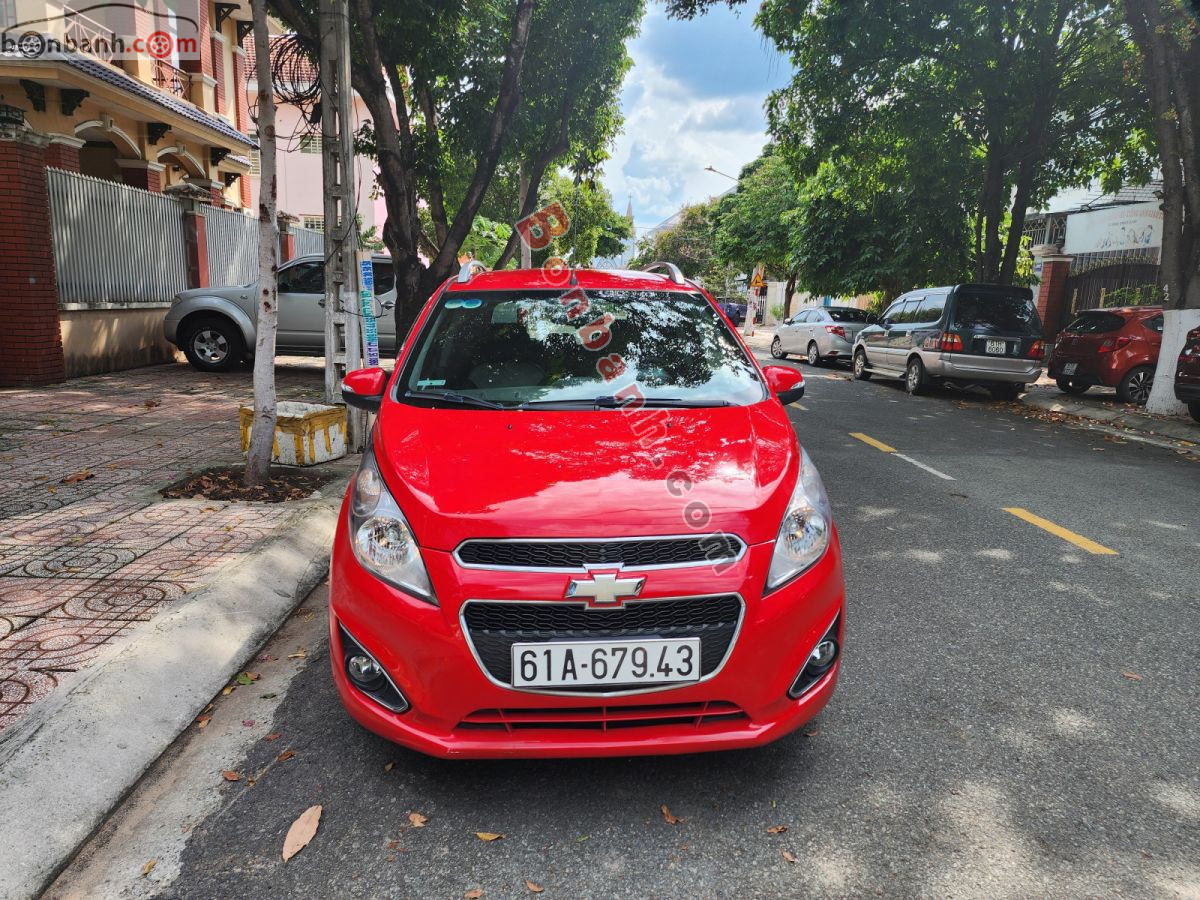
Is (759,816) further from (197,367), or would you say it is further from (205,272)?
(205,272)

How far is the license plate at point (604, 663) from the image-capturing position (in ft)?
7.71

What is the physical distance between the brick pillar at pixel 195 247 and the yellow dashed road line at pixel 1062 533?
1339 centimetres

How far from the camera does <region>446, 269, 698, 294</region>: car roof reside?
4121 mm

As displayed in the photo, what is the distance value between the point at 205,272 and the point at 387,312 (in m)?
3.82

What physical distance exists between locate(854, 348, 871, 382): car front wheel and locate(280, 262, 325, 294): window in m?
10.3

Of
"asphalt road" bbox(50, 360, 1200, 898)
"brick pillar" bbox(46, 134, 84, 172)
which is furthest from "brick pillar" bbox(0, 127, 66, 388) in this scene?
"asphalt road" bbox(50, 360, 1200, 898)

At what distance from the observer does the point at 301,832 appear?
2438mm

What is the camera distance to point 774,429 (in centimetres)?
318

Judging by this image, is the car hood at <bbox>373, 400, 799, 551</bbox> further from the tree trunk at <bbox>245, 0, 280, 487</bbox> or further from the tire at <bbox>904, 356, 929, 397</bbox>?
the tire at <bbox>904, 356, 929, 397</bbox>

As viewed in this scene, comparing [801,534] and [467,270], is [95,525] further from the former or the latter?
[801,534]

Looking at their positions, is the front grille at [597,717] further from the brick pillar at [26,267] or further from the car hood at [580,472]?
the brick pillar at [26,267]

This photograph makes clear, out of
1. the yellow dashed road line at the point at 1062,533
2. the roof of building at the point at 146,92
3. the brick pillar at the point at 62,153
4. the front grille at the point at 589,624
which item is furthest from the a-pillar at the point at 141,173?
the front grille at the point at 589,624

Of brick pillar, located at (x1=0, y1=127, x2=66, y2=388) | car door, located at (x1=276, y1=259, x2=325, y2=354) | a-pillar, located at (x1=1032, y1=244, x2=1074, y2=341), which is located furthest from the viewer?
a-pillar, located at (x1=1032, y1=244, x2=1074, y2=341)

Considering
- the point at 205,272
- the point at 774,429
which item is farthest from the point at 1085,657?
the point at 205,272
